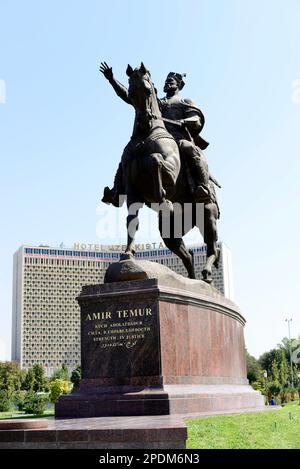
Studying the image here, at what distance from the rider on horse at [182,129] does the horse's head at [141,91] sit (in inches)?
27.6

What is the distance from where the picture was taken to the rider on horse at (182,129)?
11720 mm

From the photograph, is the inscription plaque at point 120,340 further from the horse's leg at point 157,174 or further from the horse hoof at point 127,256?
the horse's leg at point 157,174

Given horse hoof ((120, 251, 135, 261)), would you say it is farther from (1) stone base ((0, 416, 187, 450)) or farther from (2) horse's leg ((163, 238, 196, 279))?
(1) stone base ((0, 416, 187, 450))

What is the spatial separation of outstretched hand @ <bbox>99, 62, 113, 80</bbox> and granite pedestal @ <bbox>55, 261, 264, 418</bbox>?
165 inches

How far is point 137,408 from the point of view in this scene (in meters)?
8.59

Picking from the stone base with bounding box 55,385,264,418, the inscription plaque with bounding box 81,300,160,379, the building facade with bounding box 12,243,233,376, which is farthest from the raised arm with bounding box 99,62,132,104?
the building facade with bounding box 12,243,233,376

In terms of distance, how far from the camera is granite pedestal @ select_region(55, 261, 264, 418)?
8875mm

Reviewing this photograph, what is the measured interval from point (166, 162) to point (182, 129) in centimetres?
208

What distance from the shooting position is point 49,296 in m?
131

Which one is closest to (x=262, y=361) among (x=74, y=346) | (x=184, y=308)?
(x=74, y=346)

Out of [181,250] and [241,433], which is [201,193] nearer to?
[181,250]

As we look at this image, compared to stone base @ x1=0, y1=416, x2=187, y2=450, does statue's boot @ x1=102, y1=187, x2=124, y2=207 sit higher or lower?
higher

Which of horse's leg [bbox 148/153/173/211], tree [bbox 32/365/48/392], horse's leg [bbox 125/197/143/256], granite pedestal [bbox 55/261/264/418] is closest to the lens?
granite pedestal [bbox 55/261/264/418]
